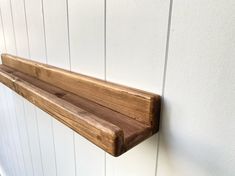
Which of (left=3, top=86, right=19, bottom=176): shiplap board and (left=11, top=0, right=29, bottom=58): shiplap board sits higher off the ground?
(left=11, top=0, right=29, bottom=58): shiplap board

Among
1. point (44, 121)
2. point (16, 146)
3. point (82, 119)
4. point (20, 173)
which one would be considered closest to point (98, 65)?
point (82, 119)

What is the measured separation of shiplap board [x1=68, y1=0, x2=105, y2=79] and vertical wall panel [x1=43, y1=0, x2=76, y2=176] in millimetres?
37

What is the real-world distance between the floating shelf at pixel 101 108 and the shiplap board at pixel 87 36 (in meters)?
0.03

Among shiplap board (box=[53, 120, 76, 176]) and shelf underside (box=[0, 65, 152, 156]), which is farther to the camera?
shiplap board (box=[53, 120, 76, 176])

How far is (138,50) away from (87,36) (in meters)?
0.15

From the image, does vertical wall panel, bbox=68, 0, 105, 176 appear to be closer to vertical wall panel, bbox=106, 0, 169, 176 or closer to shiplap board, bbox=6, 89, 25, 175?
vertical wall panel, bbox=106, 0, 169, 176

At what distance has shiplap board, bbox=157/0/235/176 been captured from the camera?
0.25 metres

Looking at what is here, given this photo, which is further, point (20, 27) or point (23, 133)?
point (23, 133)

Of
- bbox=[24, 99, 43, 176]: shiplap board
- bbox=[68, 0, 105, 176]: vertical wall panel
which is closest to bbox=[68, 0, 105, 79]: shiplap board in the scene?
bbox=[68, 0, 105, 176]: vertical wall panel

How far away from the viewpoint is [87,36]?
45 centimetres

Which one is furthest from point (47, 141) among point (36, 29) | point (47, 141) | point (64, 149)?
point (36, 29)

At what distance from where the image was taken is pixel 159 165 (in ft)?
1.16

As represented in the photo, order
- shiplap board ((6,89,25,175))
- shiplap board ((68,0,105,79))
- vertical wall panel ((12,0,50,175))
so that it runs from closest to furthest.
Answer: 1. shiplap board ((68,0,105,79))
2. vertical wall panel ((12,0,50,175))
3. shiplap board ((6,89,25,175))

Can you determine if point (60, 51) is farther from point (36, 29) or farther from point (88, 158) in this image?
point (88, 158)
